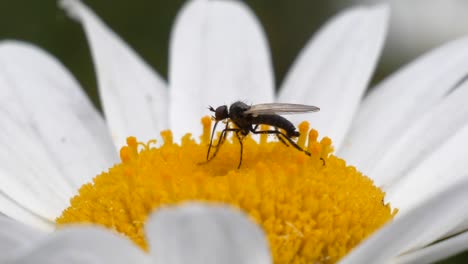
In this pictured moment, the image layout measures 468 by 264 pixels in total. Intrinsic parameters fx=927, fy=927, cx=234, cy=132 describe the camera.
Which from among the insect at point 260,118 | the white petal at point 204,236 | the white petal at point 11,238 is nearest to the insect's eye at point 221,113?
the insect at point 260,118

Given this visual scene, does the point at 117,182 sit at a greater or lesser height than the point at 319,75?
lesser

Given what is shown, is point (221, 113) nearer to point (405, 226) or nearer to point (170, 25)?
point (405, 226)

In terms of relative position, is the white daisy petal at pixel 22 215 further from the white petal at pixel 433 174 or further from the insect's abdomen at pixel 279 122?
the white petal at pixel 433 174

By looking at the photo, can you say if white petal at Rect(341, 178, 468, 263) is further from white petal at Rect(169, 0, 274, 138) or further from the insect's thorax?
white petal at Rect(169, 0, 274, 138)

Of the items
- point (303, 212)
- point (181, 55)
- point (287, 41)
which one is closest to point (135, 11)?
point (287, 41)

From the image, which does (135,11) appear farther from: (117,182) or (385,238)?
(385,238)

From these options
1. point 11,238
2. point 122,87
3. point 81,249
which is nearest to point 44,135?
point 122,87
